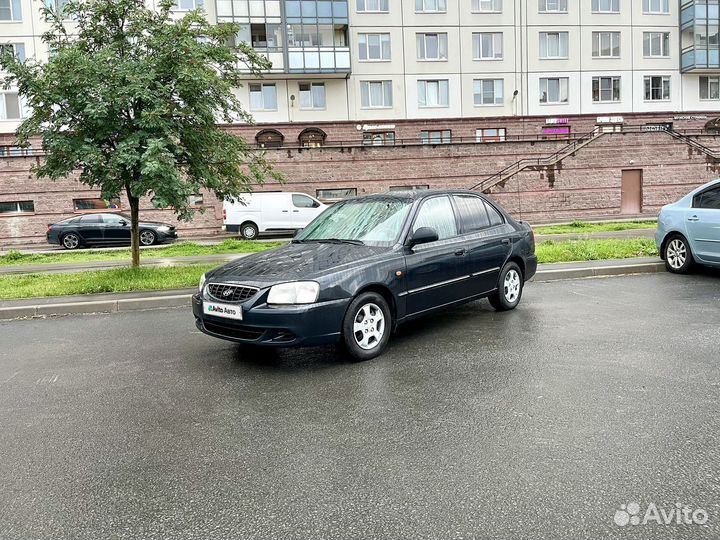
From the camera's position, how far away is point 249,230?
25328 millimetres

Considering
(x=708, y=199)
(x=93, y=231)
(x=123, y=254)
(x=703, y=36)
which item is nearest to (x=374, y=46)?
(x=703, y=36)

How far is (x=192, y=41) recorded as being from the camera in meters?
10.4

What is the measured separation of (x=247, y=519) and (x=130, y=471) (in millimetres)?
975

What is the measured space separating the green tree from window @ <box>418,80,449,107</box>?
94.6 ft

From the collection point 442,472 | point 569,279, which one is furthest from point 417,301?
point 569,279

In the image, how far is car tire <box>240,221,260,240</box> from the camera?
82.7ft

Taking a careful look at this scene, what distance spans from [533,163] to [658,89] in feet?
49.8

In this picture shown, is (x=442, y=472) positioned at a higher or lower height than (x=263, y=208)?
lower

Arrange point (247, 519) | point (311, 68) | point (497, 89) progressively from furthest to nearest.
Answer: point (497, 89) < point (311, 68) < point (247, 519)

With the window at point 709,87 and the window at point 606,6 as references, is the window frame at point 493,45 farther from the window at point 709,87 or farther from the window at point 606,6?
the window at point 709,87

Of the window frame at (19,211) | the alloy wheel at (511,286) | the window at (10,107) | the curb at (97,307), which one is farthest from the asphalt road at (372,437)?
the window at (10,107)

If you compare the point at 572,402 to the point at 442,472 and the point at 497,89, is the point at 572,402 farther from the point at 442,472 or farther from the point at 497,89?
the point at 497,89

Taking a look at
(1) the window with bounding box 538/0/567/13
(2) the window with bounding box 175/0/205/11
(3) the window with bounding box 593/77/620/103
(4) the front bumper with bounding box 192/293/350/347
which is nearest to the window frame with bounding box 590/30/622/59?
(3) the window with bounding box 593/77/620/103

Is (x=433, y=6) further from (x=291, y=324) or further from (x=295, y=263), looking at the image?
(x=291, y=324)
